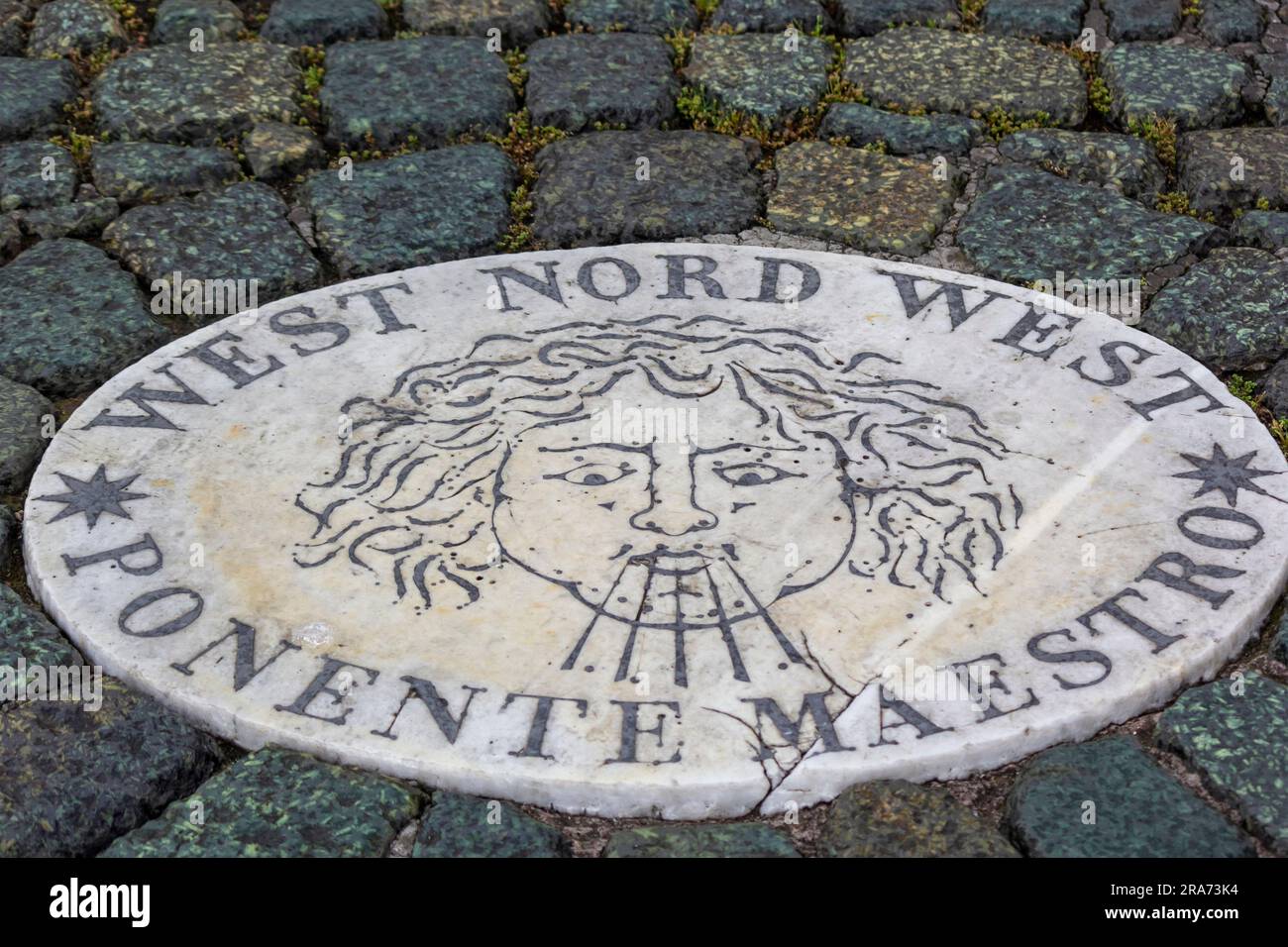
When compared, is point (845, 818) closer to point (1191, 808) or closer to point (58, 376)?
point (1191, 808)

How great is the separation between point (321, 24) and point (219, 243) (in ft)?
3.86

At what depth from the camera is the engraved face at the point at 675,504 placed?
282cm

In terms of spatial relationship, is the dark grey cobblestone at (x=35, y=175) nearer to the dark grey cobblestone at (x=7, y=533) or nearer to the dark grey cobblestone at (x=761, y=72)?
the dark grey cobblestone at (x=7, y=533)

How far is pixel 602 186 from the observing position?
13.5ft

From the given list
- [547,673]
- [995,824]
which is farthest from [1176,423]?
[547,673]

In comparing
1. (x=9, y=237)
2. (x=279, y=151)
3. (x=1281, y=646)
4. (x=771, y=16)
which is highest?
(x=771, y=16)

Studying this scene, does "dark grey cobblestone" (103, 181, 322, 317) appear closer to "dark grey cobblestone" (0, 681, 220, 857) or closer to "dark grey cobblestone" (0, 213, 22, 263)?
"dark grey cobblestone" (0, 213, 22, 263)

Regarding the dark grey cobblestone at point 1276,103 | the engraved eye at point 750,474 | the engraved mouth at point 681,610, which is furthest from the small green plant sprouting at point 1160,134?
the engraved mouth at point 681,610

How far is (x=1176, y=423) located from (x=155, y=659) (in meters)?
1.88

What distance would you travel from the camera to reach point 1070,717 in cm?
256

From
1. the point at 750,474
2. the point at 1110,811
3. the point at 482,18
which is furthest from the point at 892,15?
the point at 1110,811

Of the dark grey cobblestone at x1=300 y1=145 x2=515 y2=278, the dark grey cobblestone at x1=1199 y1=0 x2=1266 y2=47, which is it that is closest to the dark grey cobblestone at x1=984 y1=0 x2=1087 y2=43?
the dark grey cobblestone at x1=1199 y1=0 x2=1266 y2=47

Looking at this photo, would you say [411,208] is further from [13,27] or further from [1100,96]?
[1100,96]

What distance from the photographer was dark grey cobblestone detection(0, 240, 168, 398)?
349 cm
